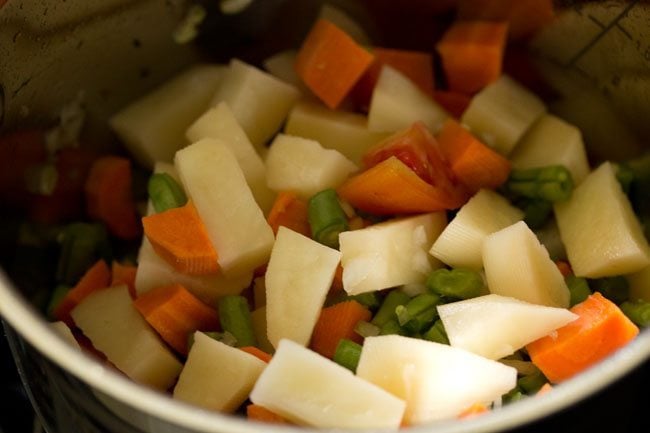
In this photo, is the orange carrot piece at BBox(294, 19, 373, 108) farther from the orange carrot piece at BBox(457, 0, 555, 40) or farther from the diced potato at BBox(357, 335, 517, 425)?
the diced potato at BBox(357, 335, 517, 425)

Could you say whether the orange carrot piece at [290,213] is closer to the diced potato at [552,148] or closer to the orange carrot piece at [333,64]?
the orange carrot piece at [333,64]

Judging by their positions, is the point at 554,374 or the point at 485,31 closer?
the point at 554,374

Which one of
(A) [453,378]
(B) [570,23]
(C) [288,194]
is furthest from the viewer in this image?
(B) [570,23]

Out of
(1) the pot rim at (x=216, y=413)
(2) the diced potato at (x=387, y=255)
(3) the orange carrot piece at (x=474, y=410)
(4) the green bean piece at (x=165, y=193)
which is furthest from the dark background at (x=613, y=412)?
(4) the green bean piece at (x=165, y=193)

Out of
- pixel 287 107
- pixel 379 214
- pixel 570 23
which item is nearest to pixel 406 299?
pixel 379 214

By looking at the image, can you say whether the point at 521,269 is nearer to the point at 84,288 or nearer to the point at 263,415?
the point at 263,415

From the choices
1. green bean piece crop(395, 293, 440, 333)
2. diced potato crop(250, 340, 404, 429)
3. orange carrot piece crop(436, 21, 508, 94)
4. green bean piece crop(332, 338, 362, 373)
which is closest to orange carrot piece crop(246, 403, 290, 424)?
diced potato crop(250, 340, 404, 429)

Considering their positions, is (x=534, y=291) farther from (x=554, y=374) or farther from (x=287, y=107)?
(x=287, y=107)
